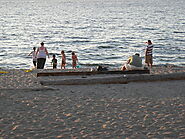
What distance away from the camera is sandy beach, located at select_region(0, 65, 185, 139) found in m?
8.26

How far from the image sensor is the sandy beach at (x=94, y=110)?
8258 millimetres

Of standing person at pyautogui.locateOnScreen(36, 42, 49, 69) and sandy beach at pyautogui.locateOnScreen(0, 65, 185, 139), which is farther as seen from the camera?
standing person at pyautogui.locateOnScreen(36, 42, 49, 69)

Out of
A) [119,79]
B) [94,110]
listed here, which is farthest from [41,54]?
[94,110]

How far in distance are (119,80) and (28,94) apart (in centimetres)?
317

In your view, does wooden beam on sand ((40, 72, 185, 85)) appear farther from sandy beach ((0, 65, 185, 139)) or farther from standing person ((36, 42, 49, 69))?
standing person ((36, 42, 49, 69))

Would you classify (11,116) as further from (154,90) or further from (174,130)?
(154,90)

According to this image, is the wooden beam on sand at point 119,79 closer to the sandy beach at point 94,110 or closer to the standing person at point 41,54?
the sandy beach at point 94,110

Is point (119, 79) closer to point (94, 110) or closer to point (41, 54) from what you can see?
point (94, 110)


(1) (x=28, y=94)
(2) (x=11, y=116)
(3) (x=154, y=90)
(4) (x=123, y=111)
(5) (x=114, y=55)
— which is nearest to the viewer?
(2) (x=11, y=116)

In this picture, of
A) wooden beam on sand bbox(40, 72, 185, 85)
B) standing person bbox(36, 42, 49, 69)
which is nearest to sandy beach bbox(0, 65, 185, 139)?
wooden beam on sand bbox(40, 72, 185, 85)

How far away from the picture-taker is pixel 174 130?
27.5 feet

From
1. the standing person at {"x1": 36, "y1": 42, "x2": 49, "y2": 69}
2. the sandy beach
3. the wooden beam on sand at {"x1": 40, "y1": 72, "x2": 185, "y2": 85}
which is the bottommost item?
the sandy beach

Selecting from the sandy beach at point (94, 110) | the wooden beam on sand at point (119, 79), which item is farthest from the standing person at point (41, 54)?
the wooden beam on sand at point (119, 79)

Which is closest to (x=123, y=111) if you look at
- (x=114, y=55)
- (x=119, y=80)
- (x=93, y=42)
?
(x=119, y=80)
